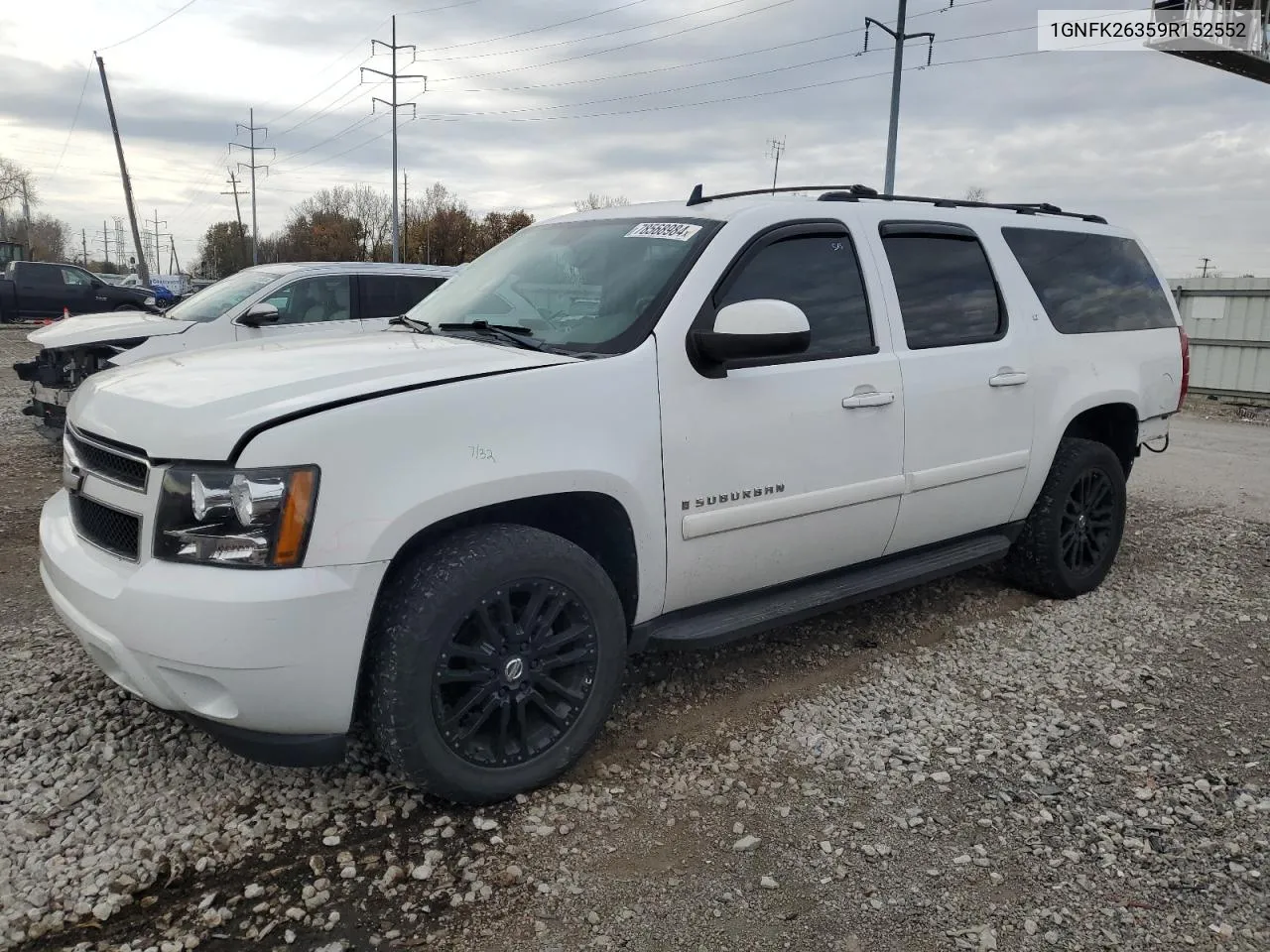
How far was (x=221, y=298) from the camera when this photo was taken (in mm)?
8492

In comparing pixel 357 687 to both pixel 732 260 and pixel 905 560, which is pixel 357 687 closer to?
pixel 732 260

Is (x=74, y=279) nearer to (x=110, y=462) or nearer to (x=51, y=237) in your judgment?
(x=110, y=462)

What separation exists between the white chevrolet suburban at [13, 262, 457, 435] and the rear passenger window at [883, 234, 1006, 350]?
15.2 feet

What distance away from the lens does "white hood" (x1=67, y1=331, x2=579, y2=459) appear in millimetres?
2473

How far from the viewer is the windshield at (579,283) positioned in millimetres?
3213

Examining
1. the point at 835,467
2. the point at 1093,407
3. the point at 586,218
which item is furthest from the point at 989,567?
the point at 586,218

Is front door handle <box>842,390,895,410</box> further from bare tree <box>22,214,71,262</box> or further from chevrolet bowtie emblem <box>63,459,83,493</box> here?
bare tree <box>22,214,71,262</box>

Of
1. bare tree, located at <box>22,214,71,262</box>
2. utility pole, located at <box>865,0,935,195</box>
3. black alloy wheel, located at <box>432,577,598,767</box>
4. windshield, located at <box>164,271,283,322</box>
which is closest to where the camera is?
black alloy wheel, located at <box>432,577,598,767</box>

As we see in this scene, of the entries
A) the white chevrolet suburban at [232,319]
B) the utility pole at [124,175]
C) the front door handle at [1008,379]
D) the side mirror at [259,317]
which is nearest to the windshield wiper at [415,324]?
the front door handle at [1008,379]

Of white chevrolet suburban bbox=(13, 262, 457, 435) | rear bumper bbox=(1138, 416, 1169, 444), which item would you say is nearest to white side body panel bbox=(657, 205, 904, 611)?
rear bumper bbox=(1138, 416, 1169, 444)

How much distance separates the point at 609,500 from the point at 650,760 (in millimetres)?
944

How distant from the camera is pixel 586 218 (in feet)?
13.3

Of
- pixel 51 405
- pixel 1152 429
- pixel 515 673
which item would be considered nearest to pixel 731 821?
pixel 515 673

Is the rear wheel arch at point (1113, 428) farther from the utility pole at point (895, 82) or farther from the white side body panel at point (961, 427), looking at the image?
the utility pole at point (895, 82)
